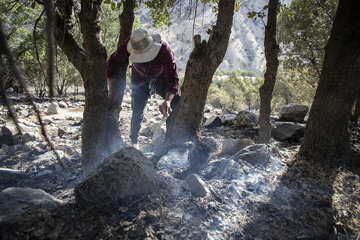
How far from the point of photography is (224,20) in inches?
133

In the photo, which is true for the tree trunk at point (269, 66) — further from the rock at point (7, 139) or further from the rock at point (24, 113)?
the rock at point (24, 113)

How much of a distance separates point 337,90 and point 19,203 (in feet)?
12.6

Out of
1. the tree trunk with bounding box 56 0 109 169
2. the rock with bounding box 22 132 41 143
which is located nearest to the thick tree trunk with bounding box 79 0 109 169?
the tree trunk with bounding box 56 0 109 169

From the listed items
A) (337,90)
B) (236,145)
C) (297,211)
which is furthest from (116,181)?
(337,90)

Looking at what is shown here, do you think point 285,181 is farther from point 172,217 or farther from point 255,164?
point 172,217

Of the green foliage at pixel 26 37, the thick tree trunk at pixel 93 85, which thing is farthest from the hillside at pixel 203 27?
the green foliage at pixel 26 37

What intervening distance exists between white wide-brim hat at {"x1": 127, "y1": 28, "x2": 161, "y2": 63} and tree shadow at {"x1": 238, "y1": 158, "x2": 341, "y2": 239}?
2.18m

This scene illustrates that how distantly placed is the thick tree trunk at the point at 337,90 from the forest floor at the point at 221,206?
262mm

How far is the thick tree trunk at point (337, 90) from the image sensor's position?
120 inches

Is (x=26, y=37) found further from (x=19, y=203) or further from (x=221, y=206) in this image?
(x=221, y=206)

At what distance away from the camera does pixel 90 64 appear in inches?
93.4

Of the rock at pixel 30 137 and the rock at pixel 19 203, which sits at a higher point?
the rock at pixel 19 203

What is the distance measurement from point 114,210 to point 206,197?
85 cm

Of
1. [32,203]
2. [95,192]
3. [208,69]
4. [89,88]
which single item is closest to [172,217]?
[95,192]
